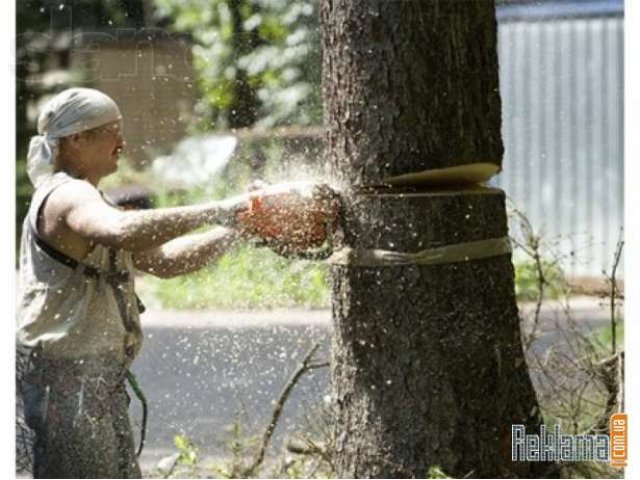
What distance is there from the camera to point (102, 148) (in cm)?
307

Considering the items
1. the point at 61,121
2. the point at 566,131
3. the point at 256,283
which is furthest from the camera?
the point at 566,131

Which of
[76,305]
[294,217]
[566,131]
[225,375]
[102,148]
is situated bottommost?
[225,375]

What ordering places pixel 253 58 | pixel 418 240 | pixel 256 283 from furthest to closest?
pixel 253 58, pixel 256 283, pixel 418 240

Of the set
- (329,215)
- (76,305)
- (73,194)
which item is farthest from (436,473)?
(73,194)

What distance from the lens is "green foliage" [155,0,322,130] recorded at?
3.70 meters

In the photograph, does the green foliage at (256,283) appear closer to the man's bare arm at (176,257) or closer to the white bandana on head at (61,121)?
the man's bare arm at (176,257)

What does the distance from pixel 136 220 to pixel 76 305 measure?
1.09 ft

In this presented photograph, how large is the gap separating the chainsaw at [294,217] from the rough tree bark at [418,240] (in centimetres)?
5

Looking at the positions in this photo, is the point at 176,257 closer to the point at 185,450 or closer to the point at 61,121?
the point at 61,121

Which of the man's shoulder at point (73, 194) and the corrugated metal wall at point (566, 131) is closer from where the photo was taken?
the man's shoulder at point (73, 194)

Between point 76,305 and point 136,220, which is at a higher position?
point 136,220

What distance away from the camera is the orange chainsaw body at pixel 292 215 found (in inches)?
107

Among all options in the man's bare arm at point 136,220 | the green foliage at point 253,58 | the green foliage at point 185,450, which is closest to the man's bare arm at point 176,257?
the man's bare arm at point 136,220

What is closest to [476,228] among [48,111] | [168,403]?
[48,111]
